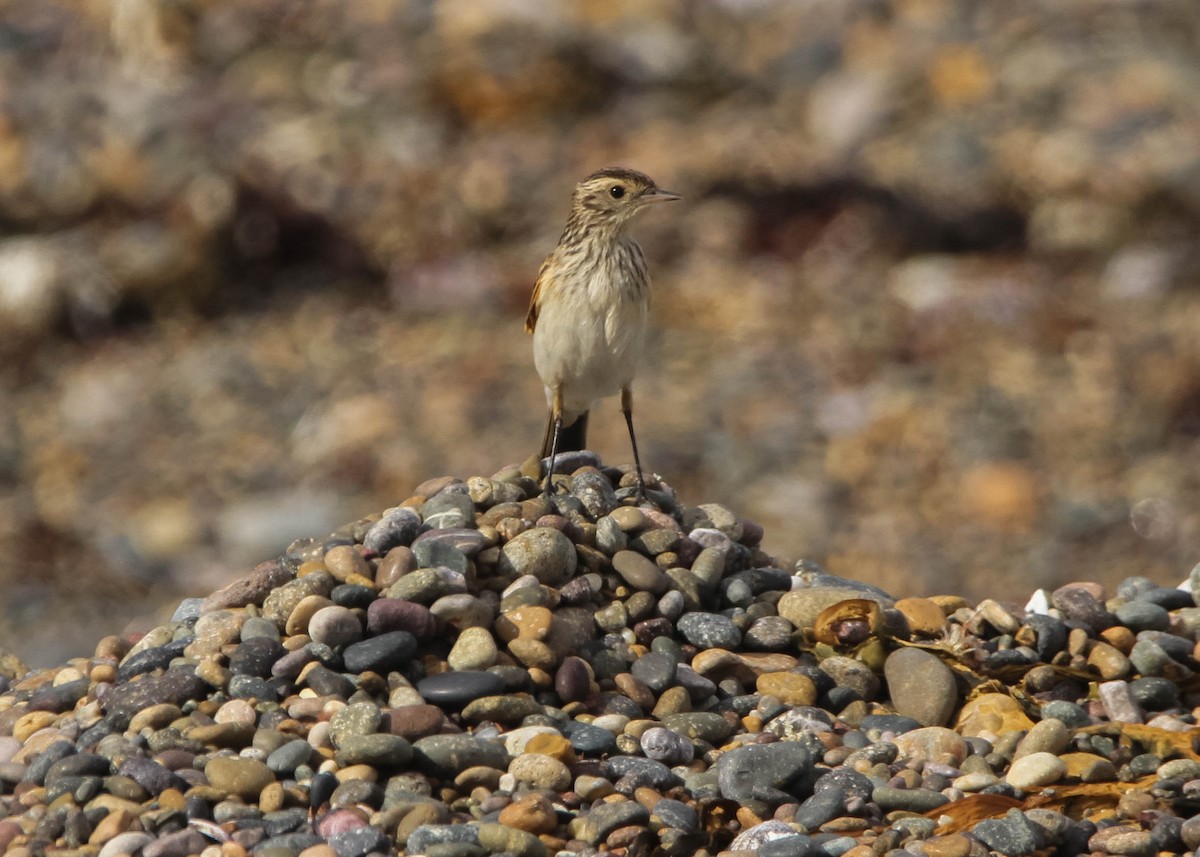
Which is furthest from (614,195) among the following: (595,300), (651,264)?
(651,264)

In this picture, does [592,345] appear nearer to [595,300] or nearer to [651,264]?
[595,300]

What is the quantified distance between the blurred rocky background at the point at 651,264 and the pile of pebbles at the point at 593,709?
356 cm

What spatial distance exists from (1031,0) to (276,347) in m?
6.20

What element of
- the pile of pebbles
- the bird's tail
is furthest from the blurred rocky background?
the pile of pebbles

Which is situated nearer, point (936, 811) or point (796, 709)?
point (936, 811)

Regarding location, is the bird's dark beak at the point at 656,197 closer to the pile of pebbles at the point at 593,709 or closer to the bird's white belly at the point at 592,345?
the bird's white belly at the point at 592,345

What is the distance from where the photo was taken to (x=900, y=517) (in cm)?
976

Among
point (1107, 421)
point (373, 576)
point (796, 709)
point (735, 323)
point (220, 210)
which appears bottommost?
point (796, 709)

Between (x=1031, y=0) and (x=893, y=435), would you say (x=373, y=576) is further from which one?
(x=1031, y=0)

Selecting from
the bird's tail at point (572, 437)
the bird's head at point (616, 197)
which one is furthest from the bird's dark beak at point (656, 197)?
the bird's tail at point (572, 437)

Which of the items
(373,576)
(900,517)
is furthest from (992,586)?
(373,576)

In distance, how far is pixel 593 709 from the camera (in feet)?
16.6

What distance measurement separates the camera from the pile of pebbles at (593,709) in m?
4.41

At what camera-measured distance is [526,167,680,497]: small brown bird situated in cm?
689
